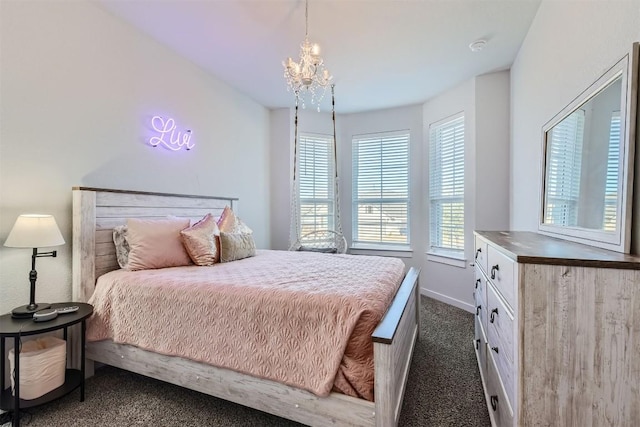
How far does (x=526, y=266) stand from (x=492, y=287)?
0.64 meters

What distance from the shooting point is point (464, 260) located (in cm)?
359

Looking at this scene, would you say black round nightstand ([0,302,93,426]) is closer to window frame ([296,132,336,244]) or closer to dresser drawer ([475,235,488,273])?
dresser drawer ([475,235,488,273])

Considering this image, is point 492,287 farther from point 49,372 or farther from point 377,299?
point 49,372

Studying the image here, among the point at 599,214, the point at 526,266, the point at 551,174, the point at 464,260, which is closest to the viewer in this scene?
the point at 526,266

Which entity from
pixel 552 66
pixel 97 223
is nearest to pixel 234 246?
pixel 97 223

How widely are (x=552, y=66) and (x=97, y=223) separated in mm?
3483

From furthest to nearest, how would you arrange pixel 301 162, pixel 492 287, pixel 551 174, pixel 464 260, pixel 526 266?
pixel 301 162
pixel 464 260
pixel 551 174
pixel 492 287
pixel 526 266

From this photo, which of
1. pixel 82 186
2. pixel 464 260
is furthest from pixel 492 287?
pixel 82 186

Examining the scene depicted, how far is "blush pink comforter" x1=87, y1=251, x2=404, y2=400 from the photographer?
4.52 ft

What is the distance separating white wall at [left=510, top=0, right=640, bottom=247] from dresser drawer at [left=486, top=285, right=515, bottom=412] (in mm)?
562

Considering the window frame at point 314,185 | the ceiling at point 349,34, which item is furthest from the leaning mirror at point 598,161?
the window frame at point 314,185

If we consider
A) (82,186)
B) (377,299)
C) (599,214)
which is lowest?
(377,299)

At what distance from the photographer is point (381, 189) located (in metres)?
4.56

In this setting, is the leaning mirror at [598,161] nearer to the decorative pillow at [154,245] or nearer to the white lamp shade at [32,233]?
the decorative pillow at [154,245]
